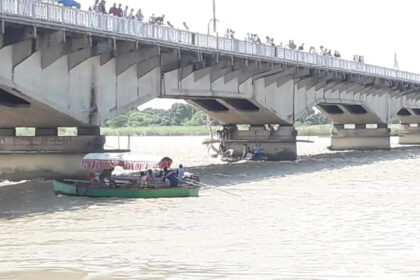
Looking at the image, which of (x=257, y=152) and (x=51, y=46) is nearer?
(x=51, y=46)

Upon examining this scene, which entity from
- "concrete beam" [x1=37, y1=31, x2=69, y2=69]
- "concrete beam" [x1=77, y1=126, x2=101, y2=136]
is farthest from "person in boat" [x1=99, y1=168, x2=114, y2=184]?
"concrete beam" [x1=37, y1=31, x2=69, y2=69]

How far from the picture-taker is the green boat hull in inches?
1368

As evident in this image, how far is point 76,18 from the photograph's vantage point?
35.8m

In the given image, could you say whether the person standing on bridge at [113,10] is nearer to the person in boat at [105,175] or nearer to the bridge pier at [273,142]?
the person in boat at [105,175]

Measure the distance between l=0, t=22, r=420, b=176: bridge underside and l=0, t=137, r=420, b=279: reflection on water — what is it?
11.9 feet

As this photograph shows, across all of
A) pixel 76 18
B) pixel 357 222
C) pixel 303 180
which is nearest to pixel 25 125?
pixel 76 18

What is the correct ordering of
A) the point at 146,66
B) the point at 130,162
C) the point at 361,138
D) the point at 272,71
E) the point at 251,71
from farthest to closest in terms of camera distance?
1. the point at 361,138
2. the point at 272,71
3. the point at 251,71
4. the point at 146,66
5. the point at 130,162

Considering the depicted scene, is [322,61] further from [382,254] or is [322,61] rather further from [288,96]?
[382,254]

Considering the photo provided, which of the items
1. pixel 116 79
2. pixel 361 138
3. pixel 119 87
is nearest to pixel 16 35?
pixel 116 79

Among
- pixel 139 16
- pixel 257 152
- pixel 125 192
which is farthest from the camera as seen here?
pixel 257 152

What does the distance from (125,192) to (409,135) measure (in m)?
74.0

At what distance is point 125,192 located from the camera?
115ft

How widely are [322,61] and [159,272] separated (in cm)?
4695

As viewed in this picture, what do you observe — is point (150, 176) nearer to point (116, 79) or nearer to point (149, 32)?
point (116, 79)
